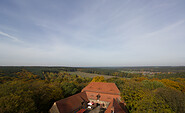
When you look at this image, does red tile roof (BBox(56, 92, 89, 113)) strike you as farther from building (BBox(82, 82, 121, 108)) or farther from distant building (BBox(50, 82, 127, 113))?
building (BBox(82, 82, 121, 108))

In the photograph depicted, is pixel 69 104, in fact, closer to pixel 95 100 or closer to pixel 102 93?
pixel 95 100

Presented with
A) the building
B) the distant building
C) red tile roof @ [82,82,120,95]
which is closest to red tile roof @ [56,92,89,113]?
the distant building

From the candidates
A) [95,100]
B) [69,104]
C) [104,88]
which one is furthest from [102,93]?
[69,104]

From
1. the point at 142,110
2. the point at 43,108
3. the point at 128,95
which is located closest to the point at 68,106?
the point at 43,108

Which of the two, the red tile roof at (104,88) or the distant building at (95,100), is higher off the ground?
the red tile roof at (104,88)

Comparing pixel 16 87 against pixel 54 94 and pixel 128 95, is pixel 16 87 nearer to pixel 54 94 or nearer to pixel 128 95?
pixel 54 94

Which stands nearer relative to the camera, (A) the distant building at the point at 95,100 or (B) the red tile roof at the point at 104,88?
(A) the distant building at the point at 95,100

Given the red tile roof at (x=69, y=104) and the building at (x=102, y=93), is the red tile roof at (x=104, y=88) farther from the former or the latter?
the red tile roof at (x=69, y=104)

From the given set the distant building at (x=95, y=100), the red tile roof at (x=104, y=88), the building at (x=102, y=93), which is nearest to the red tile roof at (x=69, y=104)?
the distant building at (x=95, y=100)

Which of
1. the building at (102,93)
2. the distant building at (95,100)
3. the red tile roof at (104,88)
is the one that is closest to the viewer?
the distant building at (95,100)
